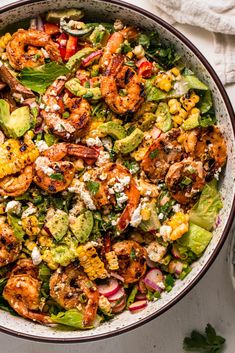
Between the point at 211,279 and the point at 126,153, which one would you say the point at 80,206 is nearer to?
the point at 126,153

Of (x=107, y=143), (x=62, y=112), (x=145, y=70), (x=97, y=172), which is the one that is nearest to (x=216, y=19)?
(x=145, y=70)

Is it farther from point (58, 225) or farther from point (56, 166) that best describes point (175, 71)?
point (58, 225)

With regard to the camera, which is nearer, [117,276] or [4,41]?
[117,276]

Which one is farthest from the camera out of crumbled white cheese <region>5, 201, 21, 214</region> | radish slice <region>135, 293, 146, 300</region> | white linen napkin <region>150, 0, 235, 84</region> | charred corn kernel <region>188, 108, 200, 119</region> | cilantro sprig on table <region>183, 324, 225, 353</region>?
cilantro sprig on table <region>183, 324, 225, 353</region>

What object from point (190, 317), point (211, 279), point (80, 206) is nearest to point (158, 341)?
point (190, 317)

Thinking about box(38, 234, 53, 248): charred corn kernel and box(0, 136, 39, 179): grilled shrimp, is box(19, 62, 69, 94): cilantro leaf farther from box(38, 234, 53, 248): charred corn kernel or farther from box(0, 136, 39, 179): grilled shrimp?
box(38, 234, 53, 248): charred corn kernel

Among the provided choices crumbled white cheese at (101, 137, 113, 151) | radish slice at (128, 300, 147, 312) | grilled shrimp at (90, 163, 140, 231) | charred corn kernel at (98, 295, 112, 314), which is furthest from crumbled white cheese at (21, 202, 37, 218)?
radish slice at (128, 300, 147, 312)
